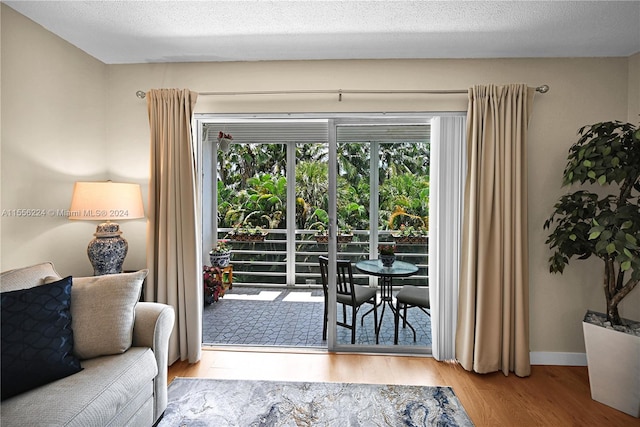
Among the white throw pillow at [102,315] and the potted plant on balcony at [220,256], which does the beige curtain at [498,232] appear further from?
the potted plant on balcony at [220,256]

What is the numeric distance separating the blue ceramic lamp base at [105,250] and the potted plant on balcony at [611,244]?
3322 mm

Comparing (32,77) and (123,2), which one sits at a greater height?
(123,2)

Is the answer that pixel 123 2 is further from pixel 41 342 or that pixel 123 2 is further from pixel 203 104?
pixel 41 342

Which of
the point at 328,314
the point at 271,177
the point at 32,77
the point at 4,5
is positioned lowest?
the point at 328,314

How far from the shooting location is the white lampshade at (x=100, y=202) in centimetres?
239

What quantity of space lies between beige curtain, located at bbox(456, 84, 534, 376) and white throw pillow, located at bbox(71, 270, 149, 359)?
2415 mm

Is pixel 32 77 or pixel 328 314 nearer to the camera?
pixel 32 77

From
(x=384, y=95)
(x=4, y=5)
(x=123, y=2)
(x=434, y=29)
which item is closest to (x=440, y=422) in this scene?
(x=384, y=95)

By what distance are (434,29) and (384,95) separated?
618 millimetres

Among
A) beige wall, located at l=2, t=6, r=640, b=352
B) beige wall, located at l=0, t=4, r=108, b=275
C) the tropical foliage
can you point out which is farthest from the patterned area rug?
the tropical foliage

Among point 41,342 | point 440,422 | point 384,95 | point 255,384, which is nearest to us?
point 41,342

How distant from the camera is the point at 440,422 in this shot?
205cm

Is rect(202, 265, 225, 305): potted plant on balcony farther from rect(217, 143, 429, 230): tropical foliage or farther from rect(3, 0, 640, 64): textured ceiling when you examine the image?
rect(3, 0, 640, 64): textured ceiling

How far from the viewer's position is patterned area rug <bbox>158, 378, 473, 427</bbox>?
206 cm
